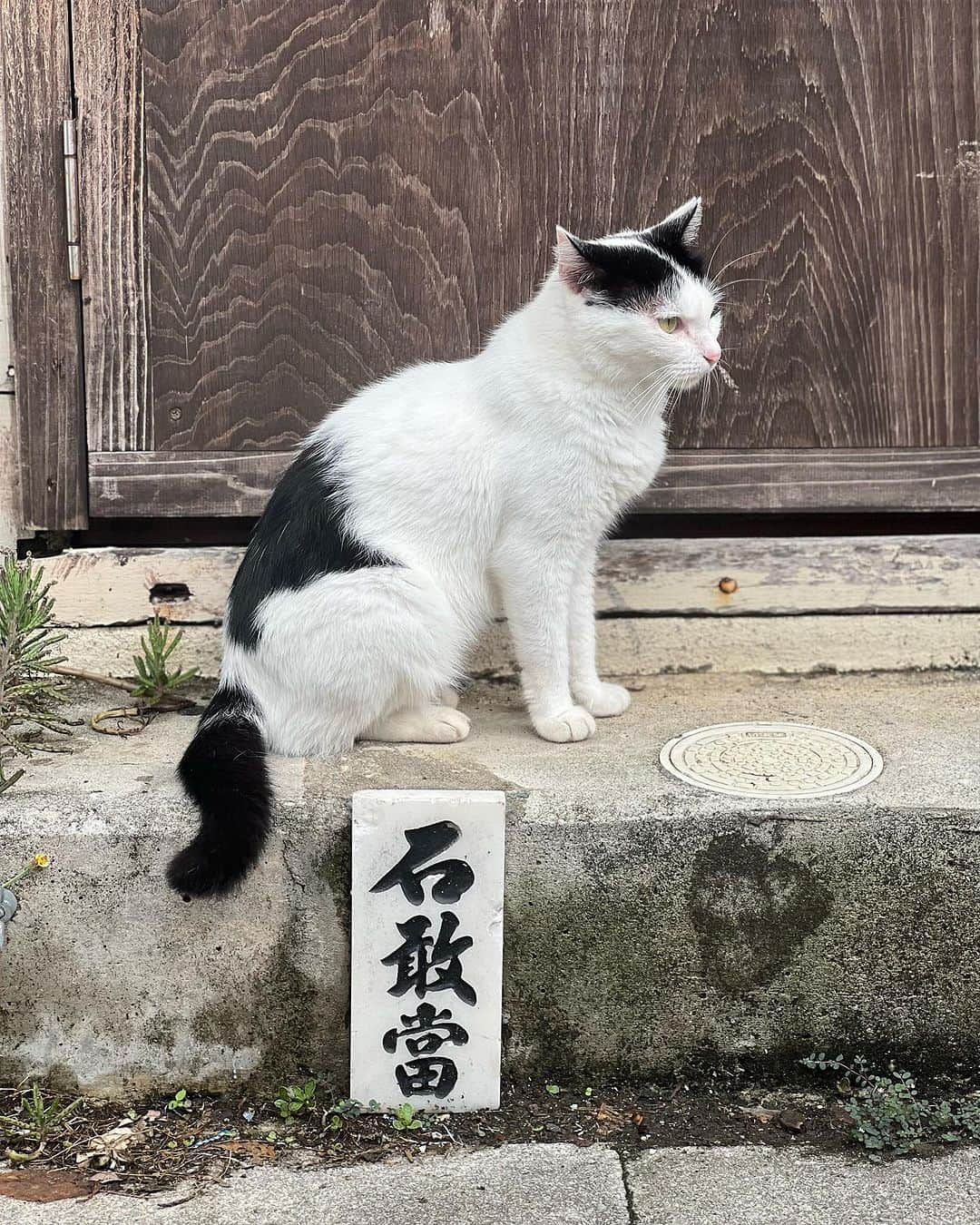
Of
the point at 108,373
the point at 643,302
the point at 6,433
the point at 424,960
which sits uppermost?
the point at 643,302

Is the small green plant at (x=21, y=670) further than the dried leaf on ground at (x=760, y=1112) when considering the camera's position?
Yes

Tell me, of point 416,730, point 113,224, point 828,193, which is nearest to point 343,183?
point 113,224

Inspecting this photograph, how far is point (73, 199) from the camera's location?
2.82 m

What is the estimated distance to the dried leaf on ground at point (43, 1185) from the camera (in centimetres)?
201

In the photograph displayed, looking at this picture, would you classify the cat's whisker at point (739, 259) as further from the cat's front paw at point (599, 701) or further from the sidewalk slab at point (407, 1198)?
the sidewalk slab at point (407, 1198)

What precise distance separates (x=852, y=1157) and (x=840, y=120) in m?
2.28

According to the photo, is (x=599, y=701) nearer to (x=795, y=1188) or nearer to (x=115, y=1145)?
(x=795, y=1188)

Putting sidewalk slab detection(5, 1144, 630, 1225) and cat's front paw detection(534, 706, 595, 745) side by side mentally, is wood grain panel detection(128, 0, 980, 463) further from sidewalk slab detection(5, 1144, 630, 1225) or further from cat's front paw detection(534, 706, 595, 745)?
sidewalk slab detection(5, 1144, 630, 1225)

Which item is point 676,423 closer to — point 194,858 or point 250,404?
point 250,404

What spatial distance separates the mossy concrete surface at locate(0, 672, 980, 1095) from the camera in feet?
7.39

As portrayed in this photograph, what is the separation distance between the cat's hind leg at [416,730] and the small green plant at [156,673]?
0.56 meters

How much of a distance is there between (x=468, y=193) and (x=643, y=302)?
2.43ft

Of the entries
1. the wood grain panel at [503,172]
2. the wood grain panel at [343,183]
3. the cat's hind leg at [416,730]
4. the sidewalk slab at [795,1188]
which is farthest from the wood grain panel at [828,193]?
the sidewalk slab at [795,1188]

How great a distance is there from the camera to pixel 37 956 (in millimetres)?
2252
